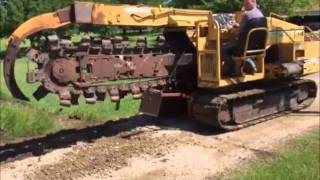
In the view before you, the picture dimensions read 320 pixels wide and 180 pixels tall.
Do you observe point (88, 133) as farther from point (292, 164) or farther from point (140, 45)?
point (292, 164)

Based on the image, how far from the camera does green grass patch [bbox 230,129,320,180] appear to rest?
28.1 feet

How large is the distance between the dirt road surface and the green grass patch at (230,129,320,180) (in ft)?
0.89

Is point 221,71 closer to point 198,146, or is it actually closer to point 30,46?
point 198,146

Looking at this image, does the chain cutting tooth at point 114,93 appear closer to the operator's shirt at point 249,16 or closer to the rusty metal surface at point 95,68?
the rusty metal surface at point 95,68

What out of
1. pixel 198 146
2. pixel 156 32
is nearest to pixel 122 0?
pixel 156 32

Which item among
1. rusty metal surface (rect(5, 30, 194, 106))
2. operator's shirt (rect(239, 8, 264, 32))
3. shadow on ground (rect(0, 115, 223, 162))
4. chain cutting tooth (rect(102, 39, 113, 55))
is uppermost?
operator's shirt (rect(239, 8, 264, 32))

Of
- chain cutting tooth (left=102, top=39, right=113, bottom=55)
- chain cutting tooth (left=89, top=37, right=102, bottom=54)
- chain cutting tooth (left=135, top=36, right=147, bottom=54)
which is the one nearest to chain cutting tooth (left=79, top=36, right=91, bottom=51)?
chain cutting tooth (left=89, top=37, right=102, bottom=54)

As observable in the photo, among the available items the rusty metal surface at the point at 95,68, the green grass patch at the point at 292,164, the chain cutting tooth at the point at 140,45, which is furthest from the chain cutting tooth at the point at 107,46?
the green grass patch at the point at 292,164

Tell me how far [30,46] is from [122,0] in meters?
21.6

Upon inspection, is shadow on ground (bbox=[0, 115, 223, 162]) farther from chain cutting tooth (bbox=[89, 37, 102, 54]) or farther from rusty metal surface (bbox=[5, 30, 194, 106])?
chain cutting tooth (bbox=[89, 37, 102, 54])

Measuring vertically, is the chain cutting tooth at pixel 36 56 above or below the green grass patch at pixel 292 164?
above

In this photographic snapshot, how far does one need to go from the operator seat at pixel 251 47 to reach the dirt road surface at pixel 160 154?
1144mm

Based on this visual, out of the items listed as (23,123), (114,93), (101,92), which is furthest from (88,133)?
(23,123)

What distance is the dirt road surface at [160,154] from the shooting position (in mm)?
9047
